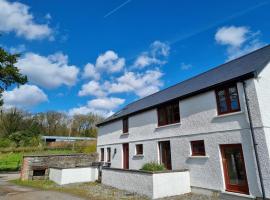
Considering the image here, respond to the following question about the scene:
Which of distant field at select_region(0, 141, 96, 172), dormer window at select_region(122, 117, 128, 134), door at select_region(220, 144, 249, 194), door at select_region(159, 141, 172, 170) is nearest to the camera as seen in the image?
door at select_region(220, 144, 249, 194)

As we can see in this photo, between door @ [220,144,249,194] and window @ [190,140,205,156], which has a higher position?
window @ [190,140,205,156]

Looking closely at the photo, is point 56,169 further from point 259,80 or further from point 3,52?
point 259,80

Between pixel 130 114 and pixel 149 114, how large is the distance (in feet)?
8.89

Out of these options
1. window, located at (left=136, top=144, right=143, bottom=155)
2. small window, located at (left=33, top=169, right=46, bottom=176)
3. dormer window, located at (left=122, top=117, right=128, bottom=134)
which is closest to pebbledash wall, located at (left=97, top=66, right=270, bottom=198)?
window, located at (left=136, top=144, right=143, bottom=155)

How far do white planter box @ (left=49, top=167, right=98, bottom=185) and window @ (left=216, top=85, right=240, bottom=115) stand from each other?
39.2 feet

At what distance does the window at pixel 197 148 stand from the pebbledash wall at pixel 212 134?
0.80ft

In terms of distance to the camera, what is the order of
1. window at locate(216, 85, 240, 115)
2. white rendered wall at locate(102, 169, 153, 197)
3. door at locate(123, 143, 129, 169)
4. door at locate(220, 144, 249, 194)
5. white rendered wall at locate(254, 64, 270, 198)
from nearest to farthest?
1. white rendered wall at locate(254, 64, 270, 198)
2. door at locate(220, 144, 249, 194)
3. window at locate(216, 85, 240, 115)
4. white rendered wall at locate(102, 169, 153, 197)
5. door at locate(123, 143, 129, 169)

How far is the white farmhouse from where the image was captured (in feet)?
29.8

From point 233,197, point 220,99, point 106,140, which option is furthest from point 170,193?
point 106,140

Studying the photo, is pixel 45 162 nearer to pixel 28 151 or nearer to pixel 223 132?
pixel 223 132

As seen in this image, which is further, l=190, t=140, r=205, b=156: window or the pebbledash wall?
l=190, t=140, r=205, b=156: window

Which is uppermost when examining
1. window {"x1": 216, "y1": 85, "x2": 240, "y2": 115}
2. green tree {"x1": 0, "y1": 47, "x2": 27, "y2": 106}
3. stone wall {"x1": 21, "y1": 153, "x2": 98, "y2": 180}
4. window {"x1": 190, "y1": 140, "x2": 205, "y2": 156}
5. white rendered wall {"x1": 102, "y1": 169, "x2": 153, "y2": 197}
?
green tree {"x1": 0, "y1": 47, "x2": 27, "y2": 106}

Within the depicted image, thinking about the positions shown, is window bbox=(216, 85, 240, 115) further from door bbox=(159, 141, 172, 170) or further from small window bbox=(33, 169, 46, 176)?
small window bbox=(33, 169, 46, 176)

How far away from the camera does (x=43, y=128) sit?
217 feet
